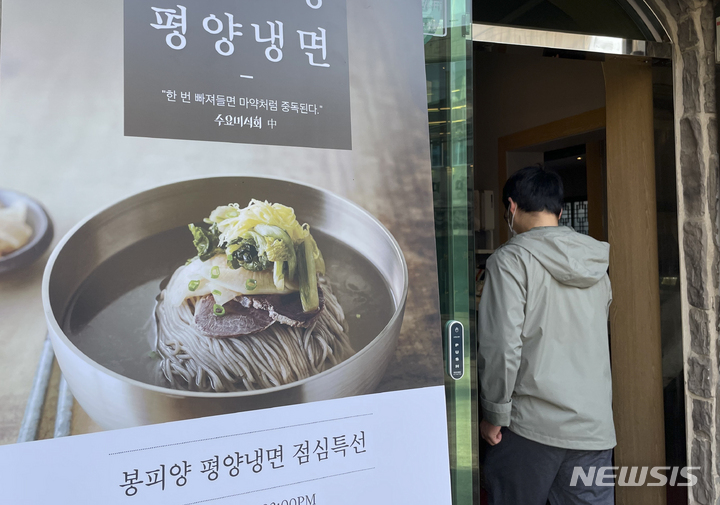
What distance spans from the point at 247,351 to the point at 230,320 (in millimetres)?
76

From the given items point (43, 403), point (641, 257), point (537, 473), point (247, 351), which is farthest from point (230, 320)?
point (641, 257)

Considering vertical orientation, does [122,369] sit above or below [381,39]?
below

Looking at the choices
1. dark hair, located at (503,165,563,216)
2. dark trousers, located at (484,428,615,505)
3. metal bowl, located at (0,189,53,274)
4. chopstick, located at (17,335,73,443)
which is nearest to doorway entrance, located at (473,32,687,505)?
dark hair, located at (503,165,563,216)

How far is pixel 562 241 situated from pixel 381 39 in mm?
917

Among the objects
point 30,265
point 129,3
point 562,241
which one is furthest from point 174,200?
point 562,241

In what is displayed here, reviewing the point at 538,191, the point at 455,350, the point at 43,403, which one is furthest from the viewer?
the point at 538,191

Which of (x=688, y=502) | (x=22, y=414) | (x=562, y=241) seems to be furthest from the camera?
(x=688, y=502)

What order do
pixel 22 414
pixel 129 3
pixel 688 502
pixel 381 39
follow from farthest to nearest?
pixel 688 502 → pixel 381 39 → pixel 129 3 → pixel 22 414

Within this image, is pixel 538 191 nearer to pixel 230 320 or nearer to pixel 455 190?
pixel 455 190

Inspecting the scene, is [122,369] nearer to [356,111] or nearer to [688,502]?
[356,111]

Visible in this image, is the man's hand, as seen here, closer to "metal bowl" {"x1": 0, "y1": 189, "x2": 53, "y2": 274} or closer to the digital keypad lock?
the digital keypad lock

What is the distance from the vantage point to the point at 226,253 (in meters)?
1.07

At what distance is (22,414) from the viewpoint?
2.91ft

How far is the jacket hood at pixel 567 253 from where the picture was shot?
66.0 inches
